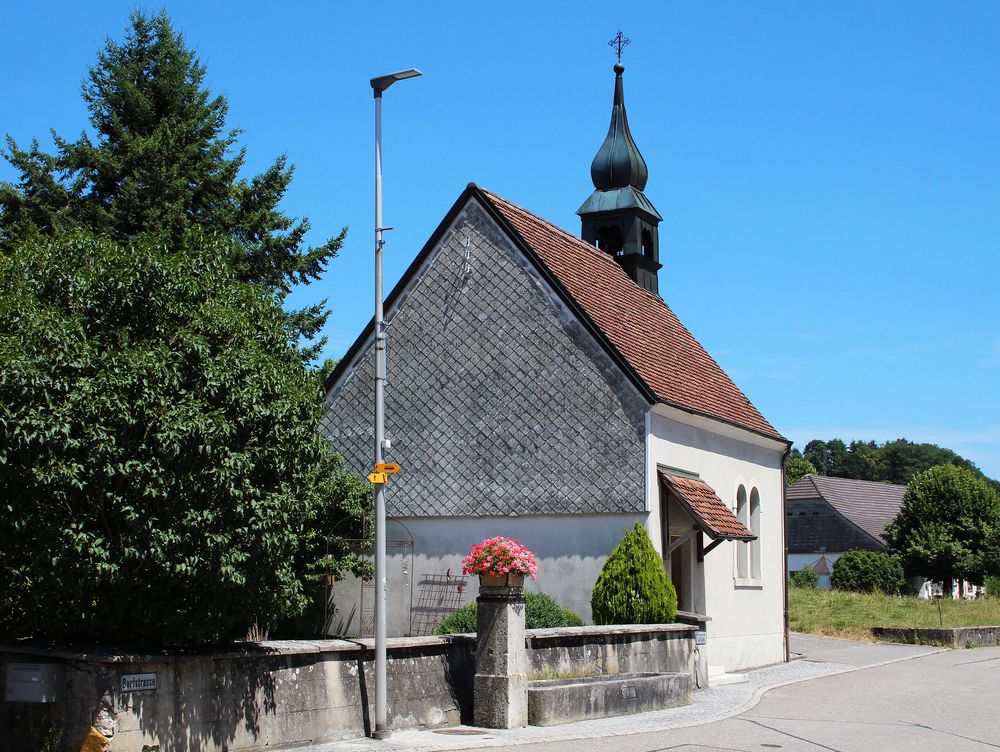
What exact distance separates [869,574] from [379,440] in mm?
45956

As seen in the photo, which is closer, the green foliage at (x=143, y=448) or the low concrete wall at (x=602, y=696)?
the green foliage at (x=143, y=448)

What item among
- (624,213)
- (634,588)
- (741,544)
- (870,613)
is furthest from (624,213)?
(870,613)

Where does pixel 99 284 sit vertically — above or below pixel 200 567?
above

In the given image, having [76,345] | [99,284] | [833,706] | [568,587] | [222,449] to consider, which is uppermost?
[99,284]

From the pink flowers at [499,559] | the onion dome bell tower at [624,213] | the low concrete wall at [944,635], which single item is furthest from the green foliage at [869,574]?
the pink flowers at [499,559]

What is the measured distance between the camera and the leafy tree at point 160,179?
25281 mm

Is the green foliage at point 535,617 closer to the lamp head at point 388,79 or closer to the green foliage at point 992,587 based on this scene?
the lamp head at point 388,79

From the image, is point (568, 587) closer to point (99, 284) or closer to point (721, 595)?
point (721, 595)

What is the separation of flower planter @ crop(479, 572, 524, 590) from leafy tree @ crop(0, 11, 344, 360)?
1232 centimetres

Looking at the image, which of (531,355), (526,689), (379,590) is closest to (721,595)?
(531,355)

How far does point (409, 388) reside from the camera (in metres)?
24.3

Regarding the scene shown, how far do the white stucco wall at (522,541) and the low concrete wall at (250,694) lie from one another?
5.15 metres

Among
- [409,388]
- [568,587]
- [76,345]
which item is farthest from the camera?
[409,388]

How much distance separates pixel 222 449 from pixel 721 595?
16.0 m
